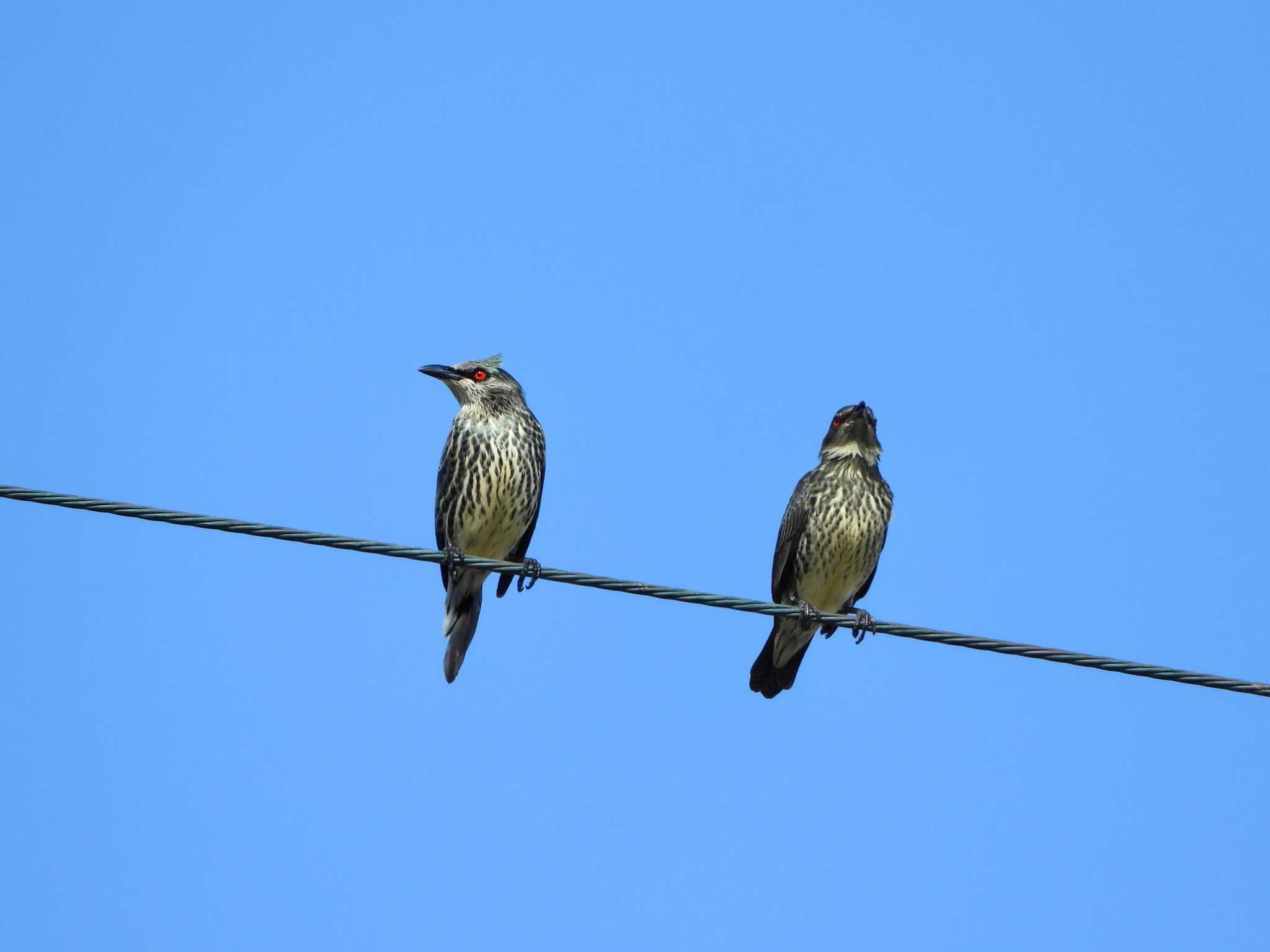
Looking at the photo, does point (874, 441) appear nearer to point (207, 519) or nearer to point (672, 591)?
point (672, 591)

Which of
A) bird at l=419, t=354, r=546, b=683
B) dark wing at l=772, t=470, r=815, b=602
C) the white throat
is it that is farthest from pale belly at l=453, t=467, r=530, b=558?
the white throat

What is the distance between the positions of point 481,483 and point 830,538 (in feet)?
Result: 7.80

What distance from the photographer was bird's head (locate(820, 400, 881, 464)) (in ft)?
37.0

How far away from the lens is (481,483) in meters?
10.8

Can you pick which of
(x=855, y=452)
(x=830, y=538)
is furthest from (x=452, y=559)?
(x=855, y=452)

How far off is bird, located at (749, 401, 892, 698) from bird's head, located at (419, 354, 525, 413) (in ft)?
6.95

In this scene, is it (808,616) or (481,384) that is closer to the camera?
(808,616)

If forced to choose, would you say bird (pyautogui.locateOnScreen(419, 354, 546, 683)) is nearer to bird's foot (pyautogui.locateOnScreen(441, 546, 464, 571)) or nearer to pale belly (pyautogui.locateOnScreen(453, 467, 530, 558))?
pale belly (pyautogui.locateOnScreen(453, 467, 530, 558))

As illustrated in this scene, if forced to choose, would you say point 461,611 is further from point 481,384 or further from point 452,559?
point 452,559

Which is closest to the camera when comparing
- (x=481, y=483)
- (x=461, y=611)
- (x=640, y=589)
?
(x=640, y=589)

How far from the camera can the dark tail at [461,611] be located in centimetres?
1112

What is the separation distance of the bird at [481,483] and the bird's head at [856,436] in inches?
80.5

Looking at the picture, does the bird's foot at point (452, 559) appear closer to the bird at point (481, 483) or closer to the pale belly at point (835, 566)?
the bird at point (481, 483)

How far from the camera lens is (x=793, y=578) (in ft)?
37.1
